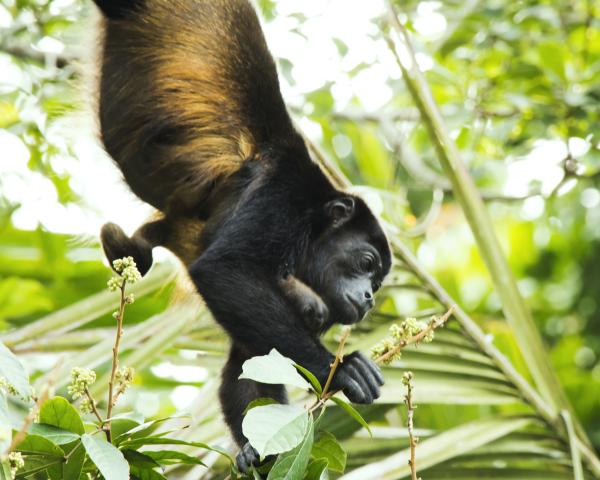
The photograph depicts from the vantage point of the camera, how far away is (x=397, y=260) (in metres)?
3.80

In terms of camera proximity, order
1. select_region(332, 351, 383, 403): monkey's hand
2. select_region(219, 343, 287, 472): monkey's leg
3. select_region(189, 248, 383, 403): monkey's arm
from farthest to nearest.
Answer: select_region(219, 343, 287, 472): monkey's leg
select_region(189, 248, 383, 403): monkey's arm
select_region(332, 351, 383, 403): monkey's hand


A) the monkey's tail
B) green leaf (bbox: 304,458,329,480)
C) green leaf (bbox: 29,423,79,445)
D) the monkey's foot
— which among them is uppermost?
the monkey's tail

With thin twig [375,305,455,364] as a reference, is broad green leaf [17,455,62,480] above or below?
below

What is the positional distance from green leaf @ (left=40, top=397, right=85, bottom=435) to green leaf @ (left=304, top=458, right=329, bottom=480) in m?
0.52

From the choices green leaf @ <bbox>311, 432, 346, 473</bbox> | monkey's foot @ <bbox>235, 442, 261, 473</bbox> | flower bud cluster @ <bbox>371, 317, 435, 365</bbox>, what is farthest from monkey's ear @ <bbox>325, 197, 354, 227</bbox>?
flower bud cluster @ <bbox>371, 317, 435, 365</bbox>

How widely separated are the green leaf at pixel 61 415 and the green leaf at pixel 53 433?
2cm

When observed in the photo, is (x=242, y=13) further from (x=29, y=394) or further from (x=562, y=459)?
(x=29, y=394)

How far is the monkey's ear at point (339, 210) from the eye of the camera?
377 centimetres

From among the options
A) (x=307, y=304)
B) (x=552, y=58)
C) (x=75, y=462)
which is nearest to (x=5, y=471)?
(x=75, y=462)

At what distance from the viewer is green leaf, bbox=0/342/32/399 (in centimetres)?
158

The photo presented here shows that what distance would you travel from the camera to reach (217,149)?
374 cm

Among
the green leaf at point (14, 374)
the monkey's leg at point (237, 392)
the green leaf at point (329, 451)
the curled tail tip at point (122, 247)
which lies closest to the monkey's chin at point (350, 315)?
the monkey's leg at point (237, 392)

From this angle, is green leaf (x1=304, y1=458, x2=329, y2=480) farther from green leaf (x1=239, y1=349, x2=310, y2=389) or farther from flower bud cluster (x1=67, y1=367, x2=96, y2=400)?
flower bud cluster (x1=67, y1=367, x2=96, y2=400)

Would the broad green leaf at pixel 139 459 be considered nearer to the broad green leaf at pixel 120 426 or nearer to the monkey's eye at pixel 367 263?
the broad green leaf at pixel 120 426
